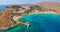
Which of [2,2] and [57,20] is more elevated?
[2,2]

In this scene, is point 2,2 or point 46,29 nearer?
point 46,29

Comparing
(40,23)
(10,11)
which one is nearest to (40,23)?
(40,23)

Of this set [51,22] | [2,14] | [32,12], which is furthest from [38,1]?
[2,14]

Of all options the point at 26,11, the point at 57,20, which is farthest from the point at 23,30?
the point at 57,20

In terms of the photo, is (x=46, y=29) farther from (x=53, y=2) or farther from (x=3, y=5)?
(x=3, y=5)

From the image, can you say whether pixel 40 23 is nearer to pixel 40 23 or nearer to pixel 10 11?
pixel 40 23

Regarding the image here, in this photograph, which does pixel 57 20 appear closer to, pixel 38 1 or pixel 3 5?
pixel 38 1
